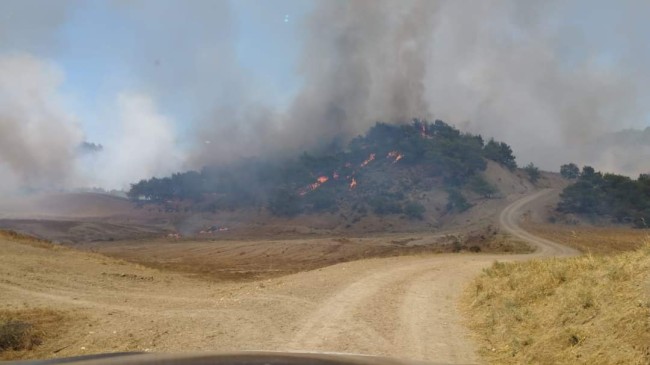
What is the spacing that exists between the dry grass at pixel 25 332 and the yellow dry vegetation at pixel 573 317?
32.1 feet

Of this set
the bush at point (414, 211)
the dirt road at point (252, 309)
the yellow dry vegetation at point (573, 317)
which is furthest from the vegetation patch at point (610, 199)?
the yellow dry vegetation at point (573, 317)

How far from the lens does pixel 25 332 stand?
440 inches

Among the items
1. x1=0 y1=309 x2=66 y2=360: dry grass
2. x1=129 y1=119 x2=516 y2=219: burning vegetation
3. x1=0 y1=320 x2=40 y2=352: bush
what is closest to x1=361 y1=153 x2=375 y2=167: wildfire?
x1=129 y1=119 x2=516 y2=219: burning vegetation

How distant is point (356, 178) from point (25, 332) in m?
87.5

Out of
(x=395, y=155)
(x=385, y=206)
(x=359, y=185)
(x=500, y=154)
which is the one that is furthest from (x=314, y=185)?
(x=500, y=154)

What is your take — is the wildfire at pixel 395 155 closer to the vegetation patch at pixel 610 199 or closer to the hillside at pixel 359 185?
the hillside at pixel 359 185

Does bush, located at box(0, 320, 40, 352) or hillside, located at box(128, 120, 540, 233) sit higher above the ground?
hillside, located at box(128, 120, 540, 233)

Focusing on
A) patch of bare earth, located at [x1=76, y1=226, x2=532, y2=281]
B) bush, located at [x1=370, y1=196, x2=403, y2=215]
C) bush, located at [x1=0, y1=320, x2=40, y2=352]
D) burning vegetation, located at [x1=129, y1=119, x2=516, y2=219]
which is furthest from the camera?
burning vegetation, located at [x1=129, y1=119, x2=516, y2=219]

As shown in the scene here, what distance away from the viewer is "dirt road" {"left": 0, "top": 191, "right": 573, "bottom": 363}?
1030cm

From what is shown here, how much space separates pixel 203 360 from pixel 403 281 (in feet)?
45.9

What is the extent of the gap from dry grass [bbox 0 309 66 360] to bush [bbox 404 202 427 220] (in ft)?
232

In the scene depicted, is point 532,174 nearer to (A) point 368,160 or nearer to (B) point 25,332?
(A) point 368,160

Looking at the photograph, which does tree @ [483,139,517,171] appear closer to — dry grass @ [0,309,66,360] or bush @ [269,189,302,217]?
bush @ [269,189,302,217]

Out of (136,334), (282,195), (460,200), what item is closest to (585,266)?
(136,334)
